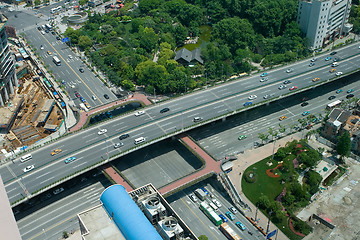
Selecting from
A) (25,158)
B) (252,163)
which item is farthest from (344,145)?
(25,158)

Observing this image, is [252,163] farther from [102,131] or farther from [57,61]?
[57,61]

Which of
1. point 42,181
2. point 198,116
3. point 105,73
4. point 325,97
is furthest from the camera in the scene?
point 105,73

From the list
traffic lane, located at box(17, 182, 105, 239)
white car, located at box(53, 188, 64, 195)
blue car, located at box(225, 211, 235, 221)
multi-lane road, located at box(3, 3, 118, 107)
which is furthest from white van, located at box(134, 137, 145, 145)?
multi-lane road, located at box(3, 3, 118, 107)

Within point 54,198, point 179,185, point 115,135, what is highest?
point 115,135

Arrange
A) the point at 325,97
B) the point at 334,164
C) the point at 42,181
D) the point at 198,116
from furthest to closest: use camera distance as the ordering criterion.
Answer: the point at 325,97, the point at 198,116, the point at 334,164, the point at 42,181

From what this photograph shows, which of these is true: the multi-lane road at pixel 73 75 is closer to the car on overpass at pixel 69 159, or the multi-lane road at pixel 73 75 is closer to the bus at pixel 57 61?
the bus at pixel 57 61

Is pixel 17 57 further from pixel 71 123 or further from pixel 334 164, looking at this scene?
pixel 334 164

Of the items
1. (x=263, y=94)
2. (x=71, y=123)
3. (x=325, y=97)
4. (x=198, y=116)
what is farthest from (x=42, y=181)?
(x=325, y=97)
